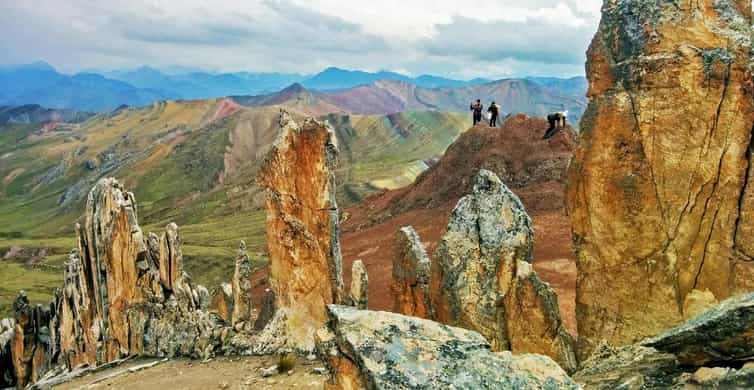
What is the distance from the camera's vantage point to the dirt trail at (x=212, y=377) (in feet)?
61.0

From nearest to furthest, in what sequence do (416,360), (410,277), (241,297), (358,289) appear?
(416,360) → (410,277) → (358,289) → (241,297)

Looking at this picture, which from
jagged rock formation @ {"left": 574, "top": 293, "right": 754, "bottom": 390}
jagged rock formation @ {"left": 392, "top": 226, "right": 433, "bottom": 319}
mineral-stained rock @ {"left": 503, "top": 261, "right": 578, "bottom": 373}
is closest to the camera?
jagged rock formation @ {"left": 574, "top": 293, "right": 754, "bottom": 390}

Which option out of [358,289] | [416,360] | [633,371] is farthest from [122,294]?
[633,371]

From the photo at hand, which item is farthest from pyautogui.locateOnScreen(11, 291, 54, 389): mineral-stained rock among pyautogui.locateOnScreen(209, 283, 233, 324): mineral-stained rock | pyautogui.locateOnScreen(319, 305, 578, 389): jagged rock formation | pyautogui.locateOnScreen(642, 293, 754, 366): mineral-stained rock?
pyautogui.locateOnScreen(642, 293, 754, 366): mineral-stained rock

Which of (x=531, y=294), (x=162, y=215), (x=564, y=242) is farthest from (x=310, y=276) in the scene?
(x=162, y=215)

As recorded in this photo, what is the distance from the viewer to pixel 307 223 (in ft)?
77.7

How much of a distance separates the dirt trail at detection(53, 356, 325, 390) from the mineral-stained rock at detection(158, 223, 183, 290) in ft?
16.5

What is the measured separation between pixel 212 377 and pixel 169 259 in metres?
9.96

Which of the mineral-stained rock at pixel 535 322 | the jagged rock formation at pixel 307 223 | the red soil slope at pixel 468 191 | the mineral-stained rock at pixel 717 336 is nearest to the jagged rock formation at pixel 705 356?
the mineral-stained rock at pixel 717 336

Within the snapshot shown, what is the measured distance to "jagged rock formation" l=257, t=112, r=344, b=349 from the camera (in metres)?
23.5

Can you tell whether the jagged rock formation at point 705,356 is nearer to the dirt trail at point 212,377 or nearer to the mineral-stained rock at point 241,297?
the dirt trail at point 212,377

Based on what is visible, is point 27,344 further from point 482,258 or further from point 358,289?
point 482,258

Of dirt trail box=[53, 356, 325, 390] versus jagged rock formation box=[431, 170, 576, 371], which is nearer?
jagged rock formation box=[431, 170, 576, 371]

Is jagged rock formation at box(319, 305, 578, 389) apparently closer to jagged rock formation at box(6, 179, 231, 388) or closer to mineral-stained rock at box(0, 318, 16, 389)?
jagged rock formation at box(6, 179, 231, 388)
